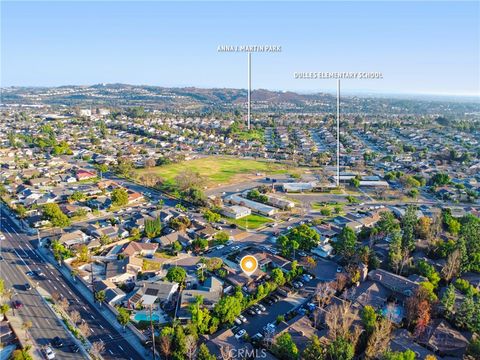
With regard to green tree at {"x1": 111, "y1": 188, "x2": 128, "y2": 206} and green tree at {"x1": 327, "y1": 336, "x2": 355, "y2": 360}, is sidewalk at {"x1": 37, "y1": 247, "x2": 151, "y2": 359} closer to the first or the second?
green tree at {"x1": 327, "y1": 336, "x2": 355, "y2": 360}

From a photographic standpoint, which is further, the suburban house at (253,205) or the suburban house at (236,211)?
the suburban house at (253,205)

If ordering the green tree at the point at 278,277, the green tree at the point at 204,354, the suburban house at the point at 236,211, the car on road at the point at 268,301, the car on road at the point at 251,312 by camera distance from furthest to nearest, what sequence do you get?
the suburban house at the point at 236,211
the green tree at the point at 278,277
the car on road at the point at 268,301
the car on road at the point at 251,312
the green tree at the point at 204,354

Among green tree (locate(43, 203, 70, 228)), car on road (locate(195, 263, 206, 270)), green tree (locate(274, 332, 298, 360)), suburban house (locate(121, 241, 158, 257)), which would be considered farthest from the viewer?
green tree (locate(43, 203, 70, 228))

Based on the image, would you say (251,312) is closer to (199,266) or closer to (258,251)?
(199,266)

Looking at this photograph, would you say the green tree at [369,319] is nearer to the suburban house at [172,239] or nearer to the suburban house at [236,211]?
the suburban house at [172,239]

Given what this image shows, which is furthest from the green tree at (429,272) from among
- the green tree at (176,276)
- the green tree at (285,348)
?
the green tree at (176,276)

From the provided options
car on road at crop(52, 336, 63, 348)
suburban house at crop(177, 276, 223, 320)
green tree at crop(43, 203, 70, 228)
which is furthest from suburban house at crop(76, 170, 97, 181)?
car on road at crop(52, 336, 63, 348)
